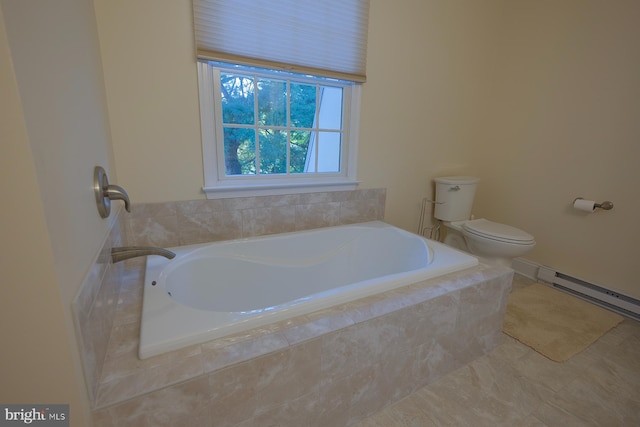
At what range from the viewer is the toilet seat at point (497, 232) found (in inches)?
78.9

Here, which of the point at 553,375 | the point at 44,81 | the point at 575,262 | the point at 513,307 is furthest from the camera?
the point at 575,262

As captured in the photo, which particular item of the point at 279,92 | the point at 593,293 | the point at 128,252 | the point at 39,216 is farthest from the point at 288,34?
the point at 593,293

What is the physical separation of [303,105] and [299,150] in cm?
30

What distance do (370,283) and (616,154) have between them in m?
2.10

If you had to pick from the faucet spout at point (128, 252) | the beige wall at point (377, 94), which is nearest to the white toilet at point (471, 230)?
the beige wall at point (377, 94)

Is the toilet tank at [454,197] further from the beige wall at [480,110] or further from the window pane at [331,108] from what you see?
the window pane at [331,108]

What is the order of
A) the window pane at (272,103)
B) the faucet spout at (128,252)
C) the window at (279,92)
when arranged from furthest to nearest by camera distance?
the window pane at (272,103), the window at (279,92), the faucet spout at (128,252)

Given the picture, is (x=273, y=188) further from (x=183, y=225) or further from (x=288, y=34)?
(x=288, y=34)

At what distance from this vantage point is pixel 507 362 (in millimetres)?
1574

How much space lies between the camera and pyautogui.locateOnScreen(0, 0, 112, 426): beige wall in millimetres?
538

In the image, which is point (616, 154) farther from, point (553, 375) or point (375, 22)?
point (375, 22)

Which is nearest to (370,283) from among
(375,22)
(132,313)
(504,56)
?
(132,313)

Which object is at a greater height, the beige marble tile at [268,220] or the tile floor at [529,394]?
the beige marble tile at [268,220]

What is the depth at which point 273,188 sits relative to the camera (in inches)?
72.2
